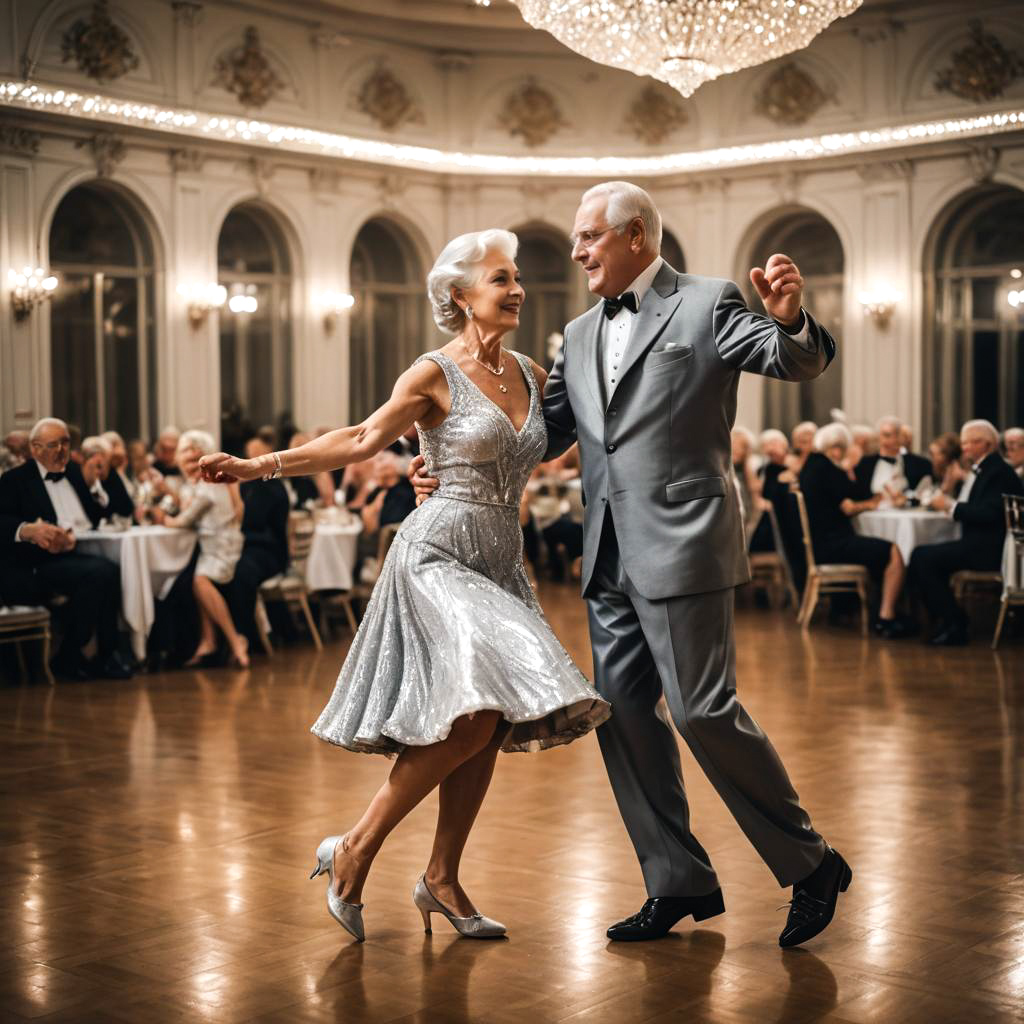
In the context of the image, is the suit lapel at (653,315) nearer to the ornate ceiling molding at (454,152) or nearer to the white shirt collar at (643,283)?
the white shirt collar at (643,283)

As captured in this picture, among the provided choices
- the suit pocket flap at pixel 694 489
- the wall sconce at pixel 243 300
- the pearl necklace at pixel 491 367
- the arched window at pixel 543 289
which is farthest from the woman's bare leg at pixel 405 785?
the arched window at pixel 543 289

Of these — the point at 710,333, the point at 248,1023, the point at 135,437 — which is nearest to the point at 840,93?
the point at 135,437

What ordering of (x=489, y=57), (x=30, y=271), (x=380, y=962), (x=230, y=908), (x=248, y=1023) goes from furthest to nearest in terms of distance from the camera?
(x=489, y=57), (x=30, y=271), (x=230, y=908), (x=380, y=962), (x=248, y=1023)

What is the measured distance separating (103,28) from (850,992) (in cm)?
1194

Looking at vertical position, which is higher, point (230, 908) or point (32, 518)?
point (32, 518)

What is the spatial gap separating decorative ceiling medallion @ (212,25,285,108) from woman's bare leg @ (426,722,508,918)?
1159 cm

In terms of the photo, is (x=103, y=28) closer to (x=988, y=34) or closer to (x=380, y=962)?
(x=988, y=34)

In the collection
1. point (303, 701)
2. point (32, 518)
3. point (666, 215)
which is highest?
point (666, 215)

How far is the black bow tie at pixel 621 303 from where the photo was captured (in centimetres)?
348

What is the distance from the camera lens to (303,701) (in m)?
7.12

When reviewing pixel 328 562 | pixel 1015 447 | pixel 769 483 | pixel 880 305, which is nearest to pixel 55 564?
pixel 328 562

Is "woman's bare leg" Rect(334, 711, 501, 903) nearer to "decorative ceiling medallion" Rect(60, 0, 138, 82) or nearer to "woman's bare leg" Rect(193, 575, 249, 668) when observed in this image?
"woman's bare leg" Rect(193, 575, 249, 668)

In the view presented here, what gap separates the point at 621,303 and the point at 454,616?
2.77 ft

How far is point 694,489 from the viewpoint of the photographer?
11.0 ft
